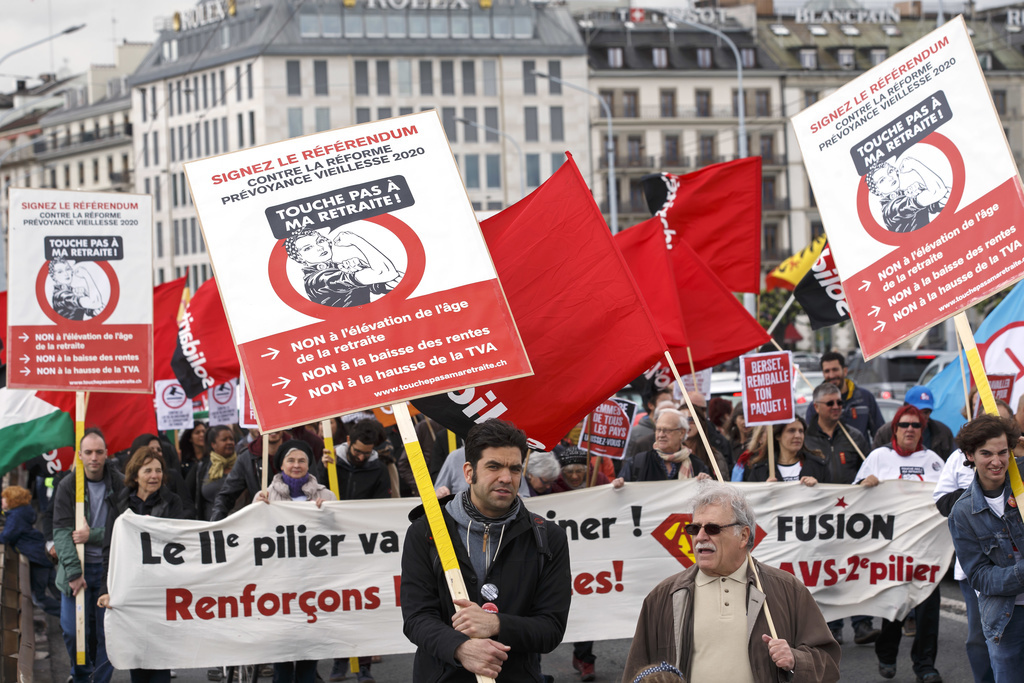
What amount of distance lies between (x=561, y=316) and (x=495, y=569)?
6.97 feet

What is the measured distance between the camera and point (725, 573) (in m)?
4.21

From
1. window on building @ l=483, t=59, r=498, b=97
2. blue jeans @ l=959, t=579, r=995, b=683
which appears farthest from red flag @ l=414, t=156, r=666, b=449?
window on building @ l=483, t=59, r=498, b=97

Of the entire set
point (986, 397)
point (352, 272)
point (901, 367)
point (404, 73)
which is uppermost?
point (404, 73)

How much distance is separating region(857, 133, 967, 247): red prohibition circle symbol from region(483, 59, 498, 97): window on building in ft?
248

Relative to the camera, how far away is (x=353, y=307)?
4938 millimetres

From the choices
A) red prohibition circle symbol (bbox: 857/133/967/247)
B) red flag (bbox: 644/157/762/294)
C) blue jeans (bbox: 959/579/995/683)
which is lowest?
blue jeans (bbox: 959/579/995/683)

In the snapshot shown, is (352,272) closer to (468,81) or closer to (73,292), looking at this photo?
(73,292)

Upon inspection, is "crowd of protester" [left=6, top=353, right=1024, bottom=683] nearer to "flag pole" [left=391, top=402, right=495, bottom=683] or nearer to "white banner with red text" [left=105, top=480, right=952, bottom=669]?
"white banner with red text" [left=105, top=480, right=952, bottom=669]

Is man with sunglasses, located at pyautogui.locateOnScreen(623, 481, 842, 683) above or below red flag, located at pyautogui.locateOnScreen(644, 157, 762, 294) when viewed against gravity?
below

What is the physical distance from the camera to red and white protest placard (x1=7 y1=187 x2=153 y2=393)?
8.84 meters

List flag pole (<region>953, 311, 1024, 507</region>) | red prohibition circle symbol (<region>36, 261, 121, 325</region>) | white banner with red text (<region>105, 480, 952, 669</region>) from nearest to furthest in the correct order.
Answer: flag pole (<region>953, 311, 1024, 507</region>) → white banner with red text (<region>105, 480, 952, 669</region>) → red prohibition circle symbol (<region>36, 261, 121, 325</region>)

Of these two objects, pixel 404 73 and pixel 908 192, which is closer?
pixel 908 192

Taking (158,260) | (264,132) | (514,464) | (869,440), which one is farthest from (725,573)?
(158,260)

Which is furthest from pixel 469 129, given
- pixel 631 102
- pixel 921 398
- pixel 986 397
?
pixel 986 397
